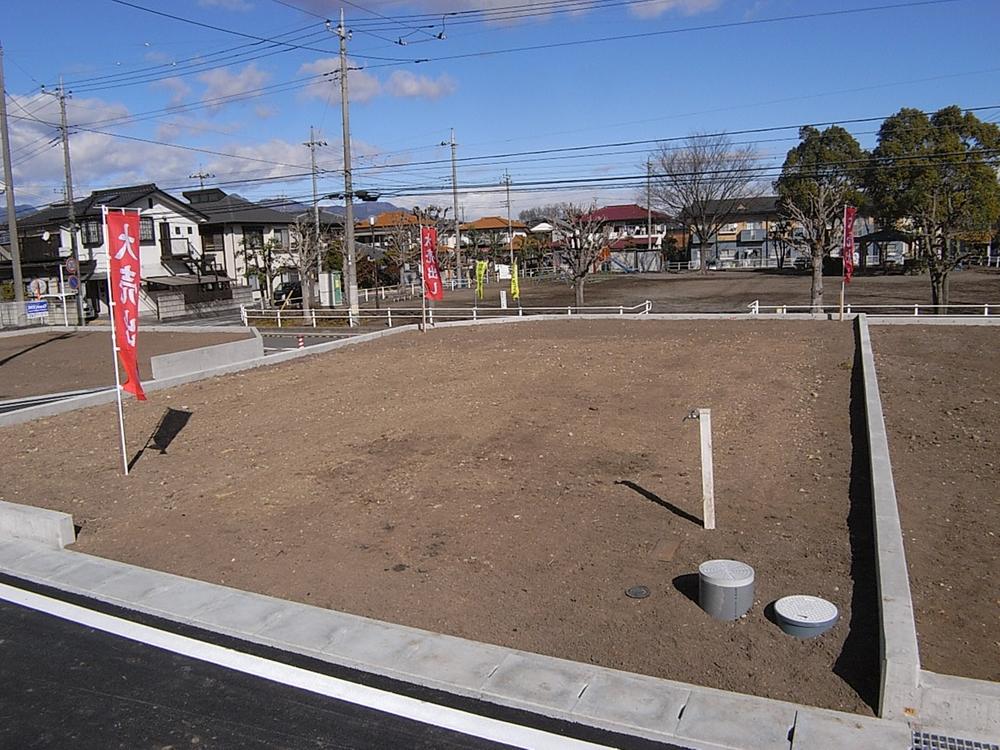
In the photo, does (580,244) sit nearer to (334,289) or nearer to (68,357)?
(334,289)

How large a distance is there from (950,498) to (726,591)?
11.7 feet

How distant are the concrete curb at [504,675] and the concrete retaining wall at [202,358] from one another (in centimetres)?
1035

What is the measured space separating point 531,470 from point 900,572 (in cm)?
422

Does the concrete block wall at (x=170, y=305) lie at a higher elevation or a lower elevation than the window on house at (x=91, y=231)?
lower

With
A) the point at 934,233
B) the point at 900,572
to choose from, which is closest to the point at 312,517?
the point at 900,572

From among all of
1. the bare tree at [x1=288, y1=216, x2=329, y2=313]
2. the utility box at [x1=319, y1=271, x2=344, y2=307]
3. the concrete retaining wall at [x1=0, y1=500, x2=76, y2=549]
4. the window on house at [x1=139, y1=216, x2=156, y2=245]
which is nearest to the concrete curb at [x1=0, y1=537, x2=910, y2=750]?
the concrete retaining wall at [x1=0, y1=500, x2=76, y2=549]

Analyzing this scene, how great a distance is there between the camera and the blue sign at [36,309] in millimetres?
36009

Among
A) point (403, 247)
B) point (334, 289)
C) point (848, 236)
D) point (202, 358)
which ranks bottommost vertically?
point (202, 358)

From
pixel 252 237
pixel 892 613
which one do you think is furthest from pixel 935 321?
pixel 252 237

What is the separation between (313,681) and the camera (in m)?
4.62

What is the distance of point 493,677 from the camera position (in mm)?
4582

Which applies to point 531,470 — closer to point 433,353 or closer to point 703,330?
point 433,353

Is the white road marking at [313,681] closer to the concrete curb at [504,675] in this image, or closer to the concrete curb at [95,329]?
the concrete curb at [504,675]

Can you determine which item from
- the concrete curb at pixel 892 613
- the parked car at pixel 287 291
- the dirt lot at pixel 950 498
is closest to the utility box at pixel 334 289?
the parked car at pixel 287 291
